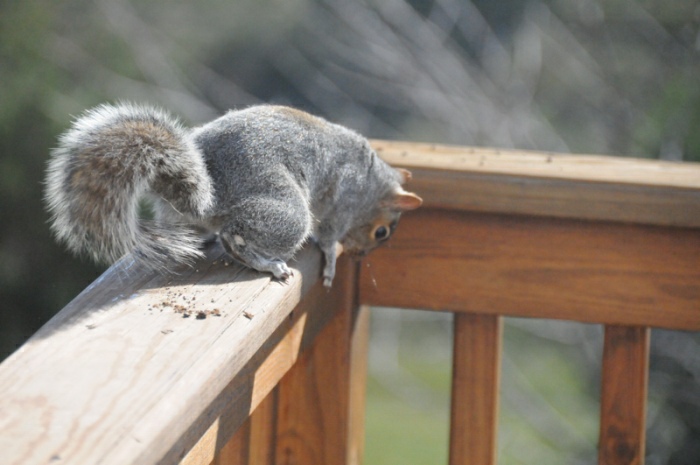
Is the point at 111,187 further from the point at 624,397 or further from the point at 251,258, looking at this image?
the point at 624,397

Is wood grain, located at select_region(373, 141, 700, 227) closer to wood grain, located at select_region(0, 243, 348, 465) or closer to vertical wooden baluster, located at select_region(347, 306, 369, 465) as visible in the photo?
vertical wooden baluster, located at select_region(347, 306, 369, 465)

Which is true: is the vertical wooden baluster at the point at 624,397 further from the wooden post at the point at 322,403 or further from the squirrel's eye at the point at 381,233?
the squirrel's eye at the point at 381,233

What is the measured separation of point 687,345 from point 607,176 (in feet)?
6.52

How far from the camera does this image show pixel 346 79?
3.85 meters

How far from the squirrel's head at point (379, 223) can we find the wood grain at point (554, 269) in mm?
48

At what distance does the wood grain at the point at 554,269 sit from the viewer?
113 centimetres

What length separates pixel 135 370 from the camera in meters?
0.64

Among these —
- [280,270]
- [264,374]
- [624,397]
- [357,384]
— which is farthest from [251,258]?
[624,397]

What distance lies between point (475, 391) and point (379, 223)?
475 millimetres

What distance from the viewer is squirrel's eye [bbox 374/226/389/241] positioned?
1.48 metres

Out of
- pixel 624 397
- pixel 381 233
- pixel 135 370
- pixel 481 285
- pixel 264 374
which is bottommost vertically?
pixel 135 370

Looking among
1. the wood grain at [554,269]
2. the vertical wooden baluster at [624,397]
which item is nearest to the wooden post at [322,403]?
the wood grain at [554,269]

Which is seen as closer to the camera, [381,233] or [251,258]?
[251,258]

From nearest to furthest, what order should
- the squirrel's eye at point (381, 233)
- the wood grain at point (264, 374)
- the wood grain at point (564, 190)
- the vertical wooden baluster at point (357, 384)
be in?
the wood grain at point (264, 374), the wood grain at point (564, 190), the vertical wooden baluster at point (357, 384), the squirrel's eye at point (381, 233)
